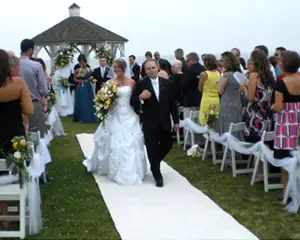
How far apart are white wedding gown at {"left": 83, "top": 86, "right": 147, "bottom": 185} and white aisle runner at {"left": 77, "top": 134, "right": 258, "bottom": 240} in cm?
18

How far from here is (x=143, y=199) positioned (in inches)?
288

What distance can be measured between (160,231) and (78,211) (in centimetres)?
136

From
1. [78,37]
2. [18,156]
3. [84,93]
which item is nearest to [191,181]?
[18,156]

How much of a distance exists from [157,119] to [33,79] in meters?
1.97

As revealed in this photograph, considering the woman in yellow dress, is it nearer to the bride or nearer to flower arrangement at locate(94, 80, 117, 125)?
the bride

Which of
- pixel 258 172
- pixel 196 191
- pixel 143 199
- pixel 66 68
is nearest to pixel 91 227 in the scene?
pixel 143 199

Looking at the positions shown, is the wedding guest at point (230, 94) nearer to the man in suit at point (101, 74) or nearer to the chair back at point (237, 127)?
the chair back at point (237, 127)

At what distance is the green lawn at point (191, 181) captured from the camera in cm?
596

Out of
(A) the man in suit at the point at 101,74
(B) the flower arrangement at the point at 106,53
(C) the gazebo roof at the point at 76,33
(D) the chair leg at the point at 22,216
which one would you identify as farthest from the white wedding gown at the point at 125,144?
(C) the gazebo roof at the point at 76,33

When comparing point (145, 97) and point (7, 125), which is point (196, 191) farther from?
point (7, 125)

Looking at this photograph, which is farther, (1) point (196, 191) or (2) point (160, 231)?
(1) point (196, 191)

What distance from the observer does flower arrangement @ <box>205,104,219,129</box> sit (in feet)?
30.2

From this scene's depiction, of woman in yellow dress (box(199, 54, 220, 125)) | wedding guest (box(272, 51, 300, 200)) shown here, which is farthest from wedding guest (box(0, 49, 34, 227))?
woman in yellow dress (box(199, 54, 220, 125))

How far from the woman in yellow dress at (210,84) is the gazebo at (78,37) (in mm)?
11558
